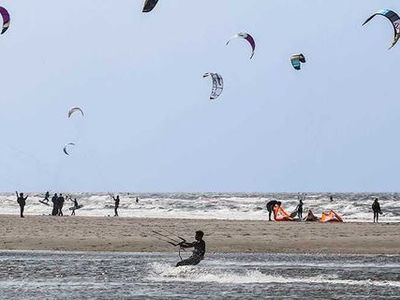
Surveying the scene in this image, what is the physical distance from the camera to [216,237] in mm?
34094

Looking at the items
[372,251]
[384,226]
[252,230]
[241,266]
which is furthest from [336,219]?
[241,266]

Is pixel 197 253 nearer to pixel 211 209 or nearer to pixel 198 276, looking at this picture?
pixel 198 276

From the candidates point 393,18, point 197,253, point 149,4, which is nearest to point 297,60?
point 393,18

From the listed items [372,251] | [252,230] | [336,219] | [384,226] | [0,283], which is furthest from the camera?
[336,219]

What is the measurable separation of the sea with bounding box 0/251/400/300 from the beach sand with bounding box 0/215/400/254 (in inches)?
76.2

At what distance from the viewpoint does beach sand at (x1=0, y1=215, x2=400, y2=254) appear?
3075 cm

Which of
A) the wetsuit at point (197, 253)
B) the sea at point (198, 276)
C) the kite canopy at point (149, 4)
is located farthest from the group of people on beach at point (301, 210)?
the wetsuit at point (197, 253)

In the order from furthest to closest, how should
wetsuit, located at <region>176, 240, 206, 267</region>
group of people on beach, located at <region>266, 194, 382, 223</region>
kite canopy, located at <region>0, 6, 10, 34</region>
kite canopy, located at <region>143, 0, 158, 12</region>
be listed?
group of people on beach, located at <region>266, 194, 382, 223</region>
kite canopy, located at <region>0, 6, 10, 34</region>
kite canopy, located at <region>143, 0, 158, 12</region>
wetsuit, located at <region>176, 240, 206, 267</region>

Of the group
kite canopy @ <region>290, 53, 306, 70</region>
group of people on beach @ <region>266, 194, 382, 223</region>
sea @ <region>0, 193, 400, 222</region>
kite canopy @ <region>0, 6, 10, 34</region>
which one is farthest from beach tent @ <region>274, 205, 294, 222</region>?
kite canopy @ <region>0, 6, 10, 34</region>

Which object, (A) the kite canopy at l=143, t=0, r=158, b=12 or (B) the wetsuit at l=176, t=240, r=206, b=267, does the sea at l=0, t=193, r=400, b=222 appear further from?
(B) the wetsuit at l=176, t=240, r=206, b=267

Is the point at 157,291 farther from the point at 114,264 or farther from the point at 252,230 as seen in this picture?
the point at 252,230

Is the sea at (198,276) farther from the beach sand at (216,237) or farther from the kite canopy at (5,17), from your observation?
the kite canopy at (5,17)

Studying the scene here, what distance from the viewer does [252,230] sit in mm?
37469

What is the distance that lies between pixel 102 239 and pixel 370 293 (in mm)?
16185
